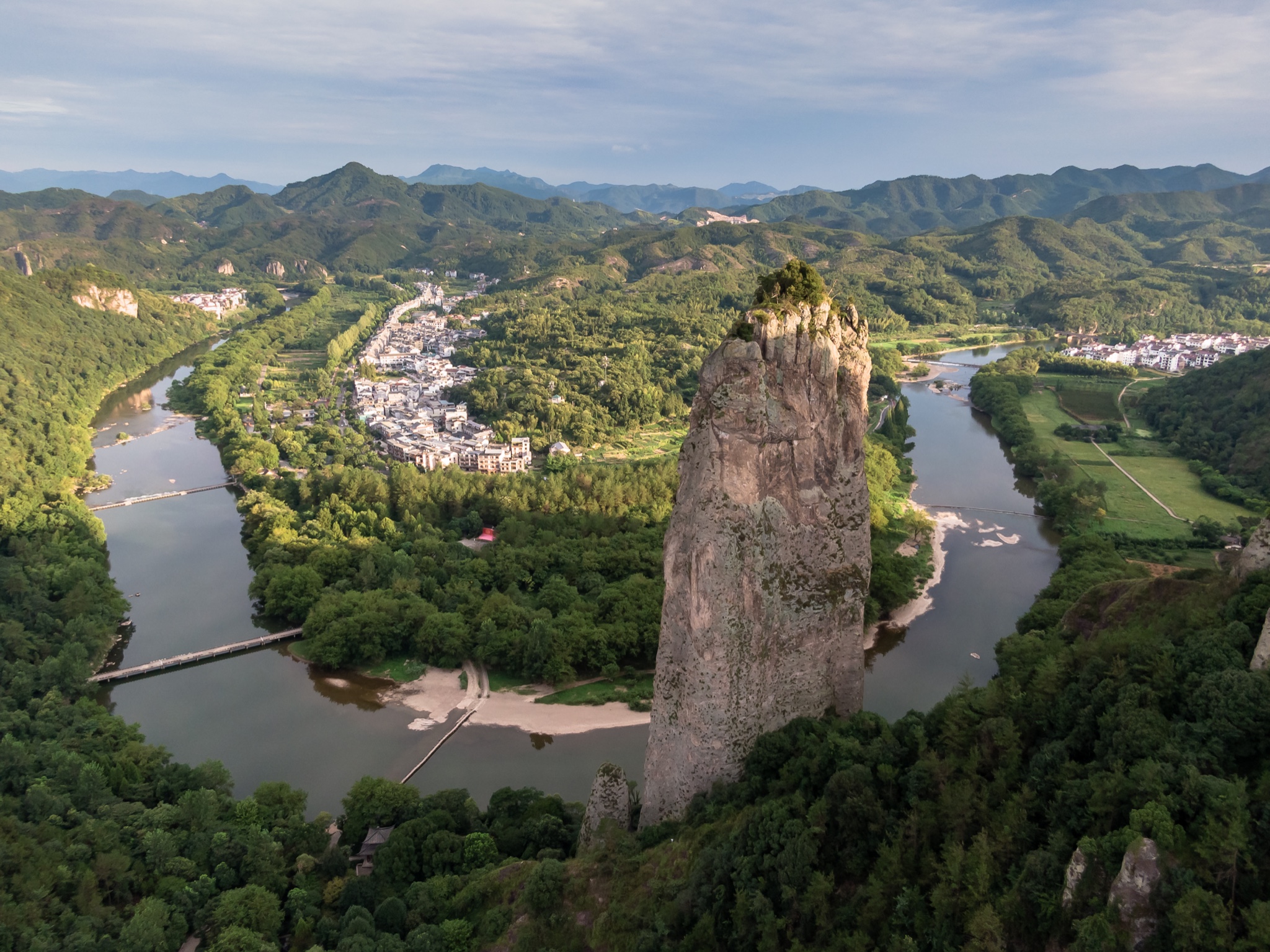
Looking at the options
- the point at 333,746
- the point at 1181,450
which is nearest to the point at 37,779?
the point at 333,746

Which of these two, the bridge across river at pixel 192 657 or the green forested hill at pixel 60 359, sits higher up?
the green forested hill at pixel 60 359

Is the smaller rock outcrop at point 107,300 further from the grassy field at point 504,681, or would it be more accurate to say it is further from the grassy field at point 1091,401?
the grassy field at point 1091,401

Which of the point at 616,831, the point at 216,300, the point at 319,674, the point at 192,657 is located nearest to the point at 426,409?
the point at 192,657

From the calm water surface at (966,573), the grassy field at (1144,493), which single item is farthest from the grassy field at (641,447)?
the grassy field at (1144,493)

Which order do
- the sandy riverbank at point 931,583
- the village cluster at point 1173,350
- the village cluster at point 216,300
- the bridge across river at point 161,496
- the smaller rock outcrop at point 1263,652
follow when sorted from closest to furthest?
the smaller rock outcrop at point 1263,652 < the sandy riverbank at point 931,583 < the bridge across river at point 161,496 < the village cluster at point 1173,350 < the village cluster at point 216,300

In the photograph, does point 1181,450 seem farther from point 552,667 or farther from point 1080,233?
point 1080,233

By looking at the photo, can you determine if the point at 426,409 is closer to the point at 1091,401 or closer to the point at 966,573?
the point at 966,573
